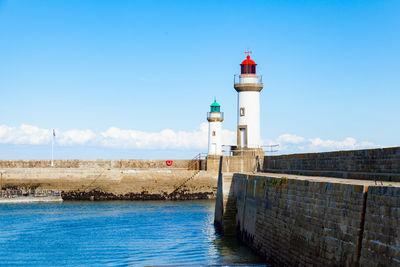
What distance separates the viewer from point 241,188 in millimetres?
19812

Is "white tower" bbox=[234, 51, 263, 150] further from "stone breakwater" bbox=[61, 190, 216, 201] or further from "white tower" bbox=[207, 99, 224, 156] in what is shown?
"white tower" bbox=[207, 99, 224, 156]

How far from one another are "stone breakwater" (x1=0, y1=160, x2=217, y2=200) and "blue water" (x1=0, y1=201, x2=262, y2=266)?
23.2 feet

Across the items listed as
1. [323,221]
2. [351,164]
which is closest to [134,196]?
[351,164]

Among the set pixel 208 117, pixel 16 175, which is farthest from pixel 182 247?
Result: pixel 208 117

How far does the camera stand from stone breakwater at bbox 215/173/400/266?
8102mm

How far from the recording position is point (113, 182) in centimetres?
4047

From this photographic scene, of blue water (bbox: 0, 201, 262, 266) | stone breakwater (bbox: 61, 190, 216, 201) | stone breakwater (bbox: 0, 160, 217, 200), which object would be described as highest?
stone breakwater (bbox: 0, 160, 217, 200)

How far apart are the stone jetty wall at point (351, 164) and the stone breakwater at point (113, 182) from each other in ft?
72.9

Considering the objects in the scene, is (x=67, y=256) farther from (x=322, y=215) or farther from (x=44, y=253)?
(x=322, y=215)

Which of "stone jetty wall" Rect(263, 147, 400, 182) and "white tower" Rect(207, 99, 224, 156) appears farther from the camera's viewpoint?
"white tower" Rect(207, 99, 224, 156)

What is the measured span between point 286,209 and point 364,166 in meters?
2.48

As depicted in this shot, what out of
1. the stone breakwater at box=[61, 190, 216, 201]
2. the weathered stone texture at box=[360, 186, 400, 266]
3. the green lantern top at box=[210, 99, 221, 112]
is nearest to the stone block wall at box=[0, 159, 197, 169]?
the stone breakwater at box=[61, 190, 216, 201]

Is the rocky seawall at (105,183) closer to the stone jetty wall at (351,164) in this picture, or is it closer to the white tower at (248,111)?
the white tower at (248,111)

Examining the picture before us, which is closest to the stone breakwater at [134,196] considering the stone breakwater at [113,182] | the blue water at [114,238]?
the stone breakwater at [113,182]
